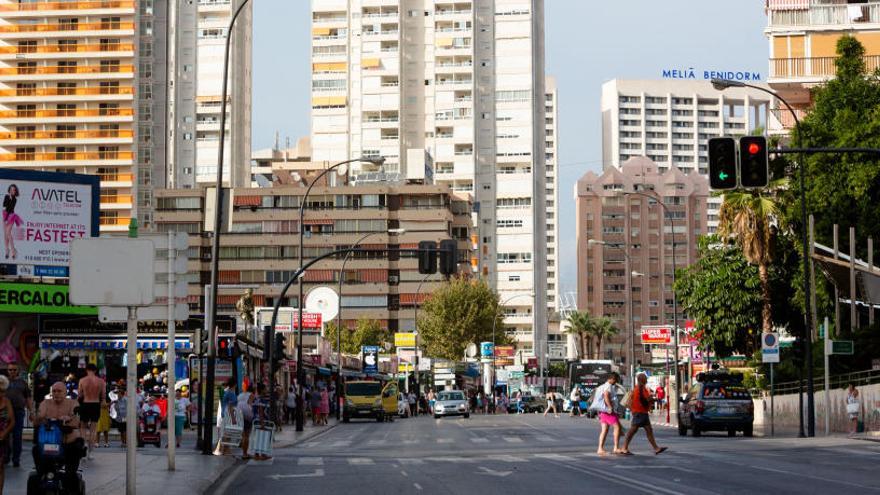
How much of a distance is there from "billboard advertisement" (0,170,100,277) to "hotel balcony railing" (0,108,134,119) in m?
97.4

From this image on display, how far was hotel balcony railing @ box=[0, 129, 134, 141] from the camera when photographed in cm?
14088

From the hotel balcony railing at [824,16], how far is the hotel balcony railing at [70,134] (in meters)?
84.1

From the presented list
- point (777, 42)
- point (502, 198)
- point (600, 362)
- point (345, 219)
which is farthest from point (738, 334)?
point (502, 198)

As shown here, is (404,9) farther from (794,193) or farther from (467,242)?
(794,193)

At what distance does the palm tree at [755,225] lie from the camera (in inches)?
2133

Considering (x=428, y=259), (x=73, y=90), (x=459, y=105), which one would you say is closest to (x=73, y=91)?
(x=73, y=90)

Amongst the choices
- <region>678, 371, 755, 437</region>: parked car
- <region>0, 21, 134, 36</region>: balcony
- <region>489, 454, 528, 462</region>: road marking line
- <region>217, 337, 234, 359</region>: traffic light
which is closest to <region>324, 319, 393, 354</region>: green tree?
<region>0, 21, 134, 36</region>: balcony

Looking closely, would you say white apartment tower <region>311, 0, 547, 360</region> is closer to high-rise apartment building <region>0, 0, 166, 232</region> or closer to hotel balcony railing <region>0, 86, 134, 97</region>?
high-rise apartment building <region>0, 0, 166, 232</region>

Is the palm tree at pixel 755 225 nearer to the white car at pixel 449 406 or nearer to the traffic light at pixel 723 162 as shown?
the white car at pixel 449 406

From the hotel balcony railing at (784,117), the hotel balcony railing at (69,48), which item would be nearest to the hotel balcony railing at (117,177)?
the hotel balcony railing at (69,48)

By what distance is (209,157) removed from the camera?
15350 centimetres

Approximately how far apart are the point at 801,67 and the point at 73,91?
3524 inches

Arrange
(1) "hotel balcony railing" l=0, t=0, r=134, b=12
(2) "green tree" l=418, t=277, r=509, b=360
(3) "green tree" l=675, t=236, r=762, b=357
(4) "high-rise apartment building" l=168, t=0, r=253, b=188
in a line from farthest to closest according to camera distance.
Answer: (4) "high-rise apartment building" l=168, t=0, r=253, b=188 → (1) "hotel balcony railing" l=0, t=0, r=134, b=12 → (2) "green tree" l=418, t=277, r=509, b=360 → (3) "green tree" l=675, t=236, r=762, b=357

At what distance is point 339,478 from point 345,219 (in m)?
109
